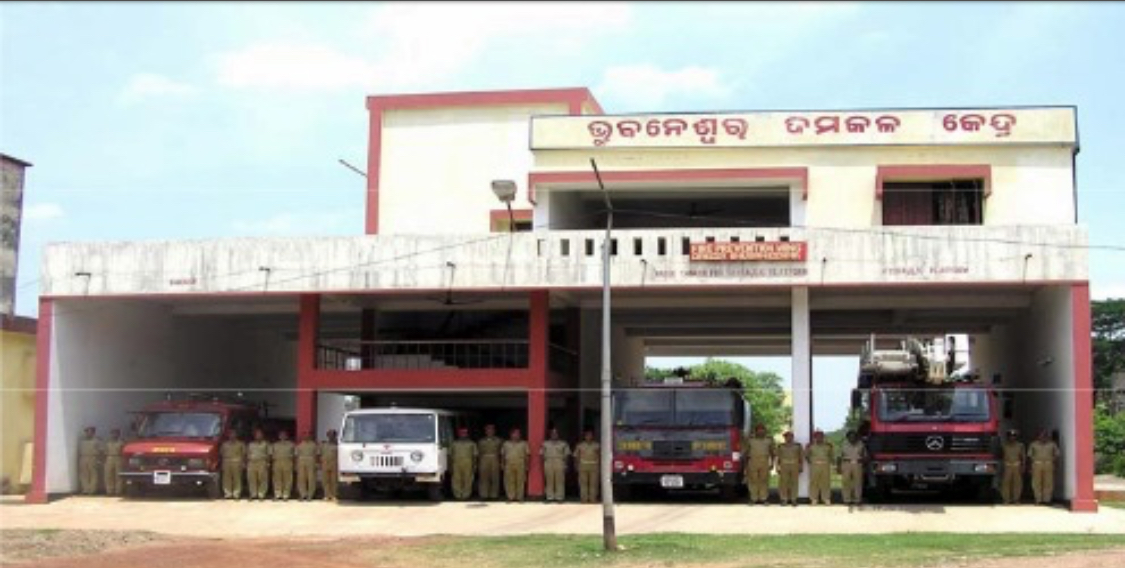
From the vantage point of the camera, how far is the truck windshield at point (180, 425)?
2578 cm

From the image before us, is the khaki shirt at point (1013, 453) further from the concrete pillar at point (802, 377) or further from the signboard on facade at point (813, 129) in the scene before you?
the signboard on facade at point (813, 129)

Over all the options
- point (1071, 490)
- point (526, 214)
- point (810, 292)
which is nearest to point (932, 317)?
point (810, 292)

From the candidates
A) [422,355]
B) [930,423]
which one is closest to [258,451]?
[422,355]

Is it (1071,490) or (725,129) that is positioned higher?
(725,129)

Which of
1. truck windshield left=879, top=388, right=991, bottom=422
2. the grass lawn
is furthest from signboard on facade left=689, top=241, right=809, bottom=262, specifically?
the grass lawn

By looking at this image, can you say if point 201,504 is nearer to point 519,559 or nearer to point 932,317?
point 519,559

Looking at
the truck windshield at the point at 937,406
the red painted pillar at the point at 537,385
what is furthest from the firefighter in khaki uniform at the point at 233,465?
the truck windshield at the point at 937,406

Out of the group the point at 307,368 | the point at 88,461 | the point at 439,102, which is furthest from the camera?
the point at 439,102

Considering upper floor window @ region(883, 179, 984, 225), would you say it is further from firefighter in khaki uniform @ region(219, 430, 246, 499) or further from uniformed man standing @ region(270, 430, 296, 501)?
firefighter in khaki uniform @ region(219, 430, 246, 499)

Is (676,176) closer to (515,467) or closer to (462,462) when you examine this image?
(515,467)

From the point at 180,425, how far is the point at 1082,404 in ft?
56.7

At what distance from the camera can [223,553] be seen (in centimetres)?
1755

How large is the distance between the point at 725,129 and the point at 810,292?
4.04 meters

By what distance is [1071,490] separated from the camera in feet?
75.7
